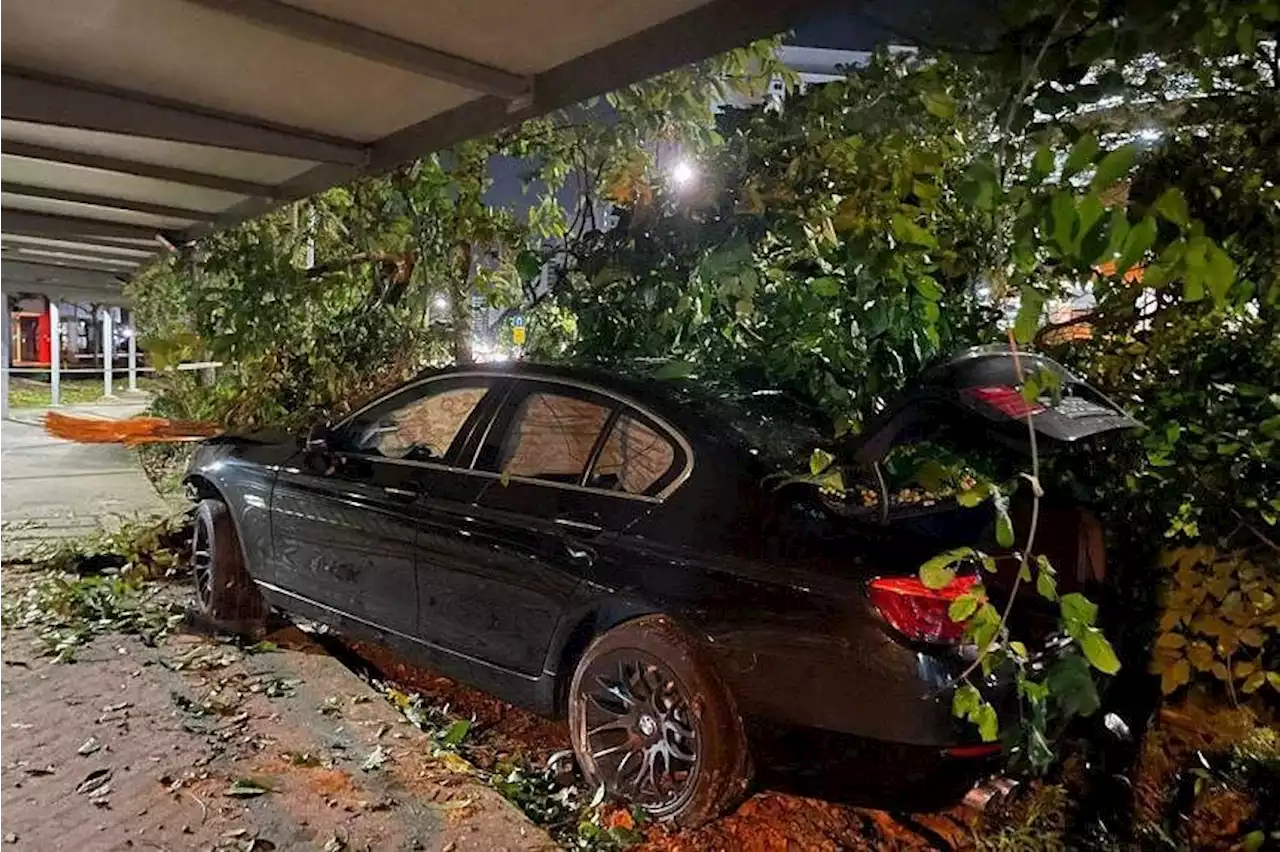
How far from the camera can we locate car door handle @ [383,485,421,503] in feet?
13.0

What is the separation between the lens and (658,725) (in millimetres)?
3182

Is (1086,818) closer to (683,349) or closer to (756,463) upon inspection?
(756,463)

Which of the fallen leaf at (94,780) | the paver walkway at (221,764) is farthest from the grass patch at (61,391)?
the fallen leaf at (94,780)

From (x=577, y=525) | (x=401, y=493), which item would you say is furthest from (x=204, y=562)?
(x=577, y=525)

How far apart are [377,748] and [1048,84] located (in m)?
3.21

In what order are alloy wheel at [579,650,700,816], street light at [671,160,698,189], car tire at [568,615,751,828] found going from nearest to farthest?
car tire at [568,615,751,828] < alloy wheel at [579,650,700,816] < street light at [671,160,698,189]

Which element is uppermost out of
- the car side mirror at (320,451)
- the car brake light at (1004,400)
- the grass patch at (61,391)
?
the car brake light at (1004,400)

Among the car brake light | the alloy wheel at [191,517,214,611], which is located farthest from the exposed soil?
the alloy wheel at [191,517,214,611]

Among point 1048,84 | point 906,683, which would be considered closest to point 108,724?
point 906,683

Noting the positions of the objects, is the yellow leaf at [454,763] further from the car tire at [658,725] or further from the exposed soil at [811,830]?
the exposed soil at [811,830]

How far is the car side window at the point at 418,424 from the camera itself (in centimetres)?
412

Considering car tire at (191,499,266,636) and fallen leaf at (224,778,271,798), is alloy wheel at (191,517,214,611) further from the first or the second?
fallen leaf at (224,778,271,798)

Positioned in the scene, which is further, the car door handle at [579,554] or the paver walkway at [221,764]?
the car door handle at [579,554]

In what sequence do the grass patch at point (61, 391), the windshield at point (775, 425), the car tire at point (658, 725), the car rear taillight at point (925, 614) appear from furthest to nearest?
the grass patch at point (61, 391)
the windshield at point (775, 425)
the car tire at point (658, 725)
the car rear taillight at point (925, 614)
